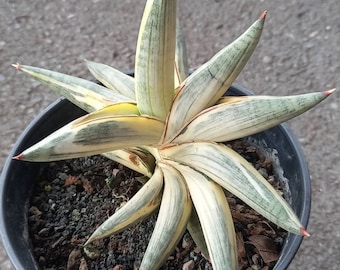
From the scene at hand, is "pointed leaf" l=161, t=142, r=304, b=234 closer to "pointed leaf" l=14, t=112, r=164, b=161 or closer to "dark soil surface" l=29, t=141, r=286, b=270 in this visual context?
"pointed leaf" l=14, t=112, r=164, b=161

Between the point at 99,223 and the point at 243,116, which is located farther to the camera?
the point at 99,223

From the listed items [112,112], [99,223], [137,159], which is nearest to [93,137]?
[112,112]

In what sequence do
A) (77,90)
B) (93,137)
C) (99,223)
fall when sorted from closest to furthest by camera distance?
1. (93,137)
2. (77,90)
3. (99,223)

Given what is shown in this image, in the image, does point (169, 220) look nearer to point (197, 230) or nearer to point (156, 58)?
point (197, 230)

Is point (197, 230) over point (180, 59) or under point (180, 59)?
under

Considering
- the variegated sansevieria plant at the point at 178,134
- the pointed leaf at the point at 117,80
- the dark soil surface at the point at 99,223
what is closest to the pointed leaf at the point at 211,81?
the variegated sansevieria plant at the point at 178,134

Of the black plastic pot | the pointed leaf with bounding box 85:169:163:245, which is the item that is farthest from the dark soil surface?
the pointed leaf with bounding box 85:169:163:245

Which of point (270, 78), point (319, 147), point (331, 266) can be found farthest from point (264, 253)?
point (270, 78)
